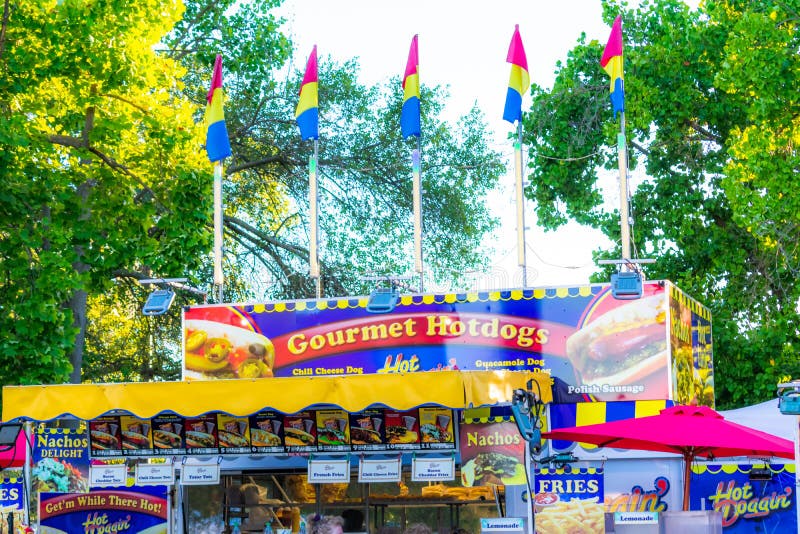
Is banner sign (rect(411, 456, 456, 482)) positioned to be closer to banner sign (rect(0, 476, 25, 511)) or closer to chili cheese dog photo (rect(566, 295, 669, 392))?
chili cheese dog photo (rect(566, 295, 669, 392))

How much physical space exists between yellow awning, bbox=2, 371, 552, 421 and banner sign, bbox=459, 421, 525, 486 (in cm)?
55

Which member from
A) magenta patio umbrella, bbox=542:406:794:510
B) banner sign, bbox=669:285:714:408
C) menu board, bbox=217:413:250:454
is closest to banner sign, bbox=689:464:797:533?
banner sign, bbox=669:285:714:408

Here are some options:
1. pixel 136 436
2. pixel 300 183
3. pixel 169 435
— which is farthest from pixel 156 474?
pixel 300 183

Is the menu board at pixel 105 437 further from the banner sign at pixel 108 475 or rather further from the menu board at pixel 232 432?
the menu board at pixel 232 432

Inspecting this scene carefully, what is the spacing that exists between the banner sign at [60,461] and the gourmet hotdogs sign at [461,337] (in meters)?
1.62

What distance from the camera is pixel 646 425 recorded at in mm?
10828

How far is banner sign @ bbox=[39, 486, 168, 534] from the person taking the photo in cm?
1230

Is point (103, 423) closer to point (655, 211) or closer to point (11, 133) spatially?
point (11, 133)

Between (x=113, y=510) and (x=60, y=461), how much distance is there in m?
1.59

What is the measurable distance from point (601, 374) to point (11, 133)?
32.1 feet

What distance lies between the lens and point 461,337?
14.1 m

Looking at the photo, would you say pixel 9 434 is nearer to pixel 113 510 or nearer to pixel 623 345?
pixel 113 510

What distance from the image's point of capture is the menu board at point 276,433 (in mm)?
11008

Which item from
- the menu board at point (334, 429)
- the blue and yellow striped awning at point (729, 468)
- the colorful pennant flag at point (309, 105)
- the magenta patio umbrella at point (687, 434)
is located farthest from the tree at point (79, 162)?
the magenta patio umbrella at point (687, 434)
